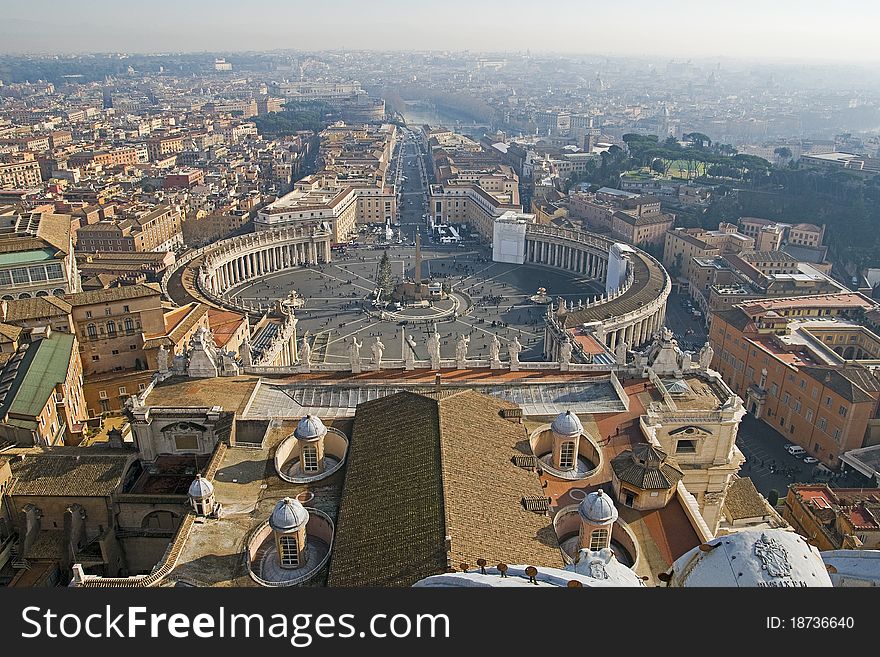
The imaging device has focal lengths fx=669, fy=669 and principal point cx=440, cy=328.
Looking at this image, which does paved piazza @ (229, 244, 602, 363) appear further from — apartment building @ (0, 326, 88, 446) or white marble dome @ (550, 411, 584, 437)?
white marble dome @ (550, 411, 584, 437)

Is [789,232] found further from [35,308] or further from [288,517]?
[288,517]

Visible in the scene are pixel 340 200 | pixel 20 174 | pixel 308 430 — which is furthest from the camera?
pixel 20 174

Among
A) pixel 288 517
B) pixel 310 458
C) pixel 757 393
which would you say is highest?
pixel 288 517

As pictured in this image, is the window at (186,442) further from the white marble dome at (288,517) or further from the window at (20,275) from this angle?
the window at (20,275)

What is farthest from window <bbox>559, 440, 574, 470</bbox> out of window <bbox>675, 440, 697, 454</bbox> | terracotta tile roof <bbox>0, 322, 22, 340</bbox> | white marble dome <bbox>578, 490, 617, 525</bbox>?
terracotta tile roof <bbox>0, 322, 22, 340</bbox>

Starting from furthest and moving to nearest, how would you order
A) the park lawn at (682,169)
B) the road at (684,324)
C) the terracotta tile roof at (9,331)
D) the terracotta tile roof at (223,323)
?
the park lawn at (682,169), the road at (684,324), the terracotta tile roof at (223,323), the terracotta tile roof at (9,331)

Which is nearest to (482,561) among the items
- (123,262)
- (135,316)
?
(135,316)

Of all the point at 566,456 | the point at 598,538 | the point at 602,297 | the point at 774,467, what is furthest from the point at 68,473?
the point at 602,297

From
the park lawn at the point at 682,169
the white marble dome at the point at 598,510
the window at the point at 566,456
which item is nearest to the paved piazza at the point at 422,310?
the window at the point at 566,456
